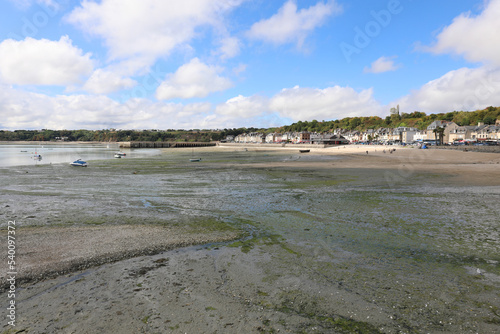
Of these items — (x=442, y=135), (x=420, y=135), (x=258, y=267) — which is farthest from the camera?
(x=420, y=135)

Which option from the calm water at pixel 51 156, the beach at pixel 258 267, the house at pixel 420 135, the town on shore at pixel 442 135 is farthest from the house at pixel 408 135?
the beach at pixel 258 267

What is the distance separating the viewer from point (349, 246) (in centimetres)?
977

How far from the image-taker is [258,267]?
8086 millimetres

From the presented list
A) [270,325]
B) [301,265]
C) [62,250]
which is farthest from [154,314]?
[62,250]

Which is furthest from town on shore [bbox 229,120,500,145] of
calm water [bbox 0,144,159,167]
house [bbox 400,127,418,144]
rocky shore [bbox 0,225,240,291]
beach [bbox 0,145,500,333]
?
rocky shore [bbox 0,225,240,291]

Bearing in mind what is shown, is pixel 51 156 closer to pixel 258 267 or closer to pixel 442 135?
pixel 258 267

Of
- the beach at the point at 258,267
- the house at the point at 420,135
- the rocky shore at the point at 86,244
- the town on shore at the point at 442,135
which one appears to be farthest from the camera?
the house at the point at 420,135

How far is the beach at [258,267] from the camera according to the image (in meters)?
5.62

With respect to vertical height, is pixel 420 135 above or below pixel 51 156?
above

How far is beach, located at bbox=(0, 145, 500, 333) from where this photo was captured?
5625 mm

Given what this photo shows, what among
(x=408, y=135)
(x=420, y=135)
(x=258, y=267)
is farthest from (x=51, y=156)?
(x=420, y=135)

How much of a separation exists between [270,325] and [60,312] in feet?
14.2

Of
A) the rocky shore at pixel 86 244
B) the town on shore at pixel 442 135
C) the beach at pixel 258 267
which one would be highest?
the town on shore at pixel 442 135

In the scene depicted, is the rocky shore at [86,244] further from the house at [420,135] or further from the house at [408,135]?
the house at [408,135]
